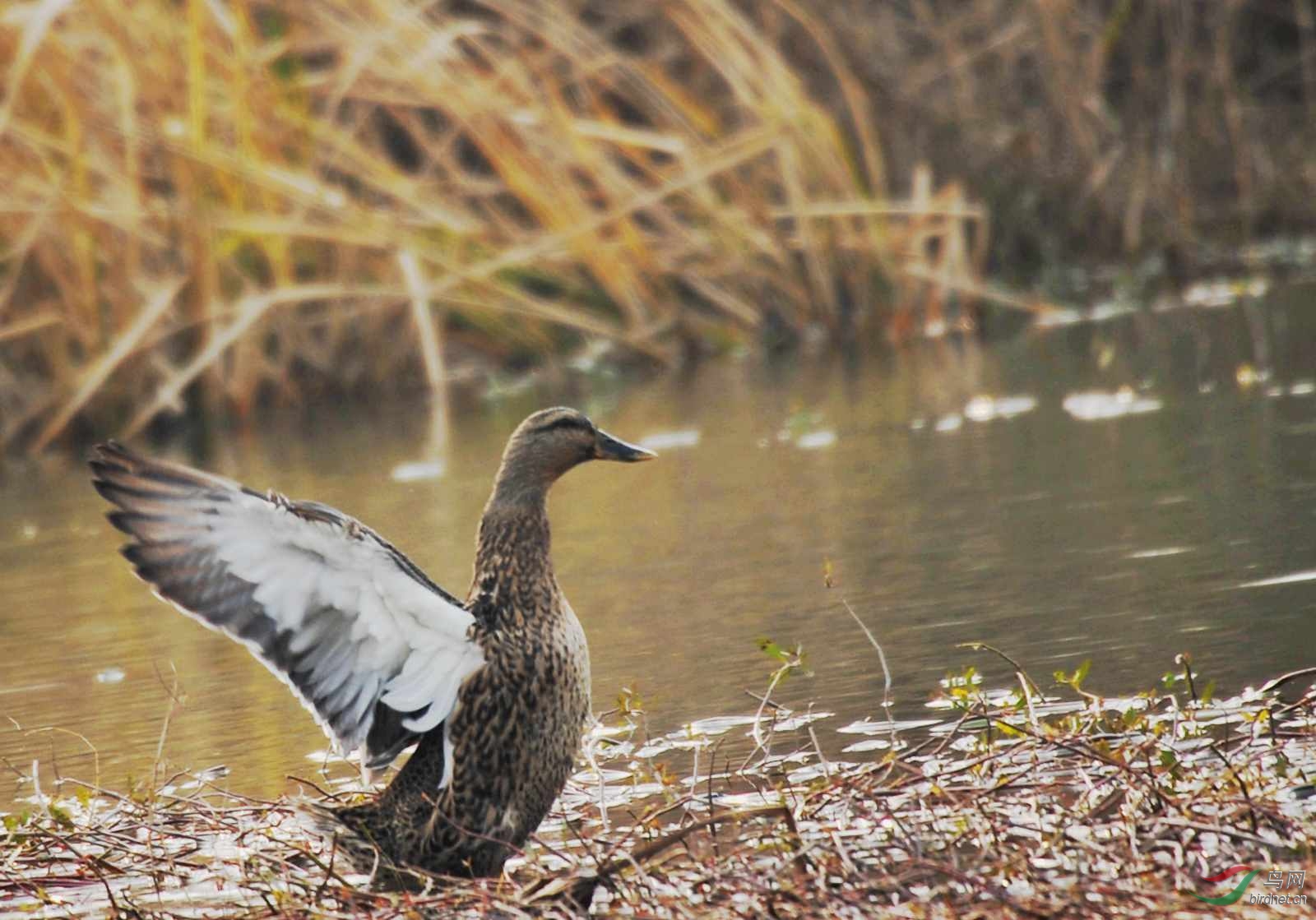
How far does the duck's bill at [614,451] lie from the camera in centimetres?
512

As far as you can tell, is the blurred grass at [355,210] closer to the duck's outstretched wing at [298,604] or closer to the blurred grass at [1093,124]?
the blurred grass at [1093,124]

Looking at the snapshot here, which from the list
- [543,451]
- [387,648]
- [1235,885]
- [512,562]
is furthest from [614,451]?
[1235,885]

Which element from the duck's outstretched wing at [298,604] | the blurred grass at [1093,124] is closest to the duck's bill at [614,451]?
the duck's outstretched wing at [298,604]

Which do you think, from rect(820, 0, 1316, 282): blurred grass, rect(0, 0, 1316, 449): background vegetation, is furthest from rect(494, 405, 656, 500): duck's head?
rect(820, 0, 1316, 282): blurred grass

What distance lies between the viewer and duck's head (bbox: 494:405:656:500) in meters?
4.95

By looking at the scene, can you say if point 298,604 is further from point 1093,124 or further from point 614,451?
point 1093,124

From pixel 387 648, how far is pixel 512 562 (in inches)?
14.2

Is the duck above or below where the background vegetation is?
below

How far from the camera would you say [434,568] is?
A: 7.84 metres

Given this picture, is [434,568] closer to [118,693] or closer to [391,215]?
[118,693]

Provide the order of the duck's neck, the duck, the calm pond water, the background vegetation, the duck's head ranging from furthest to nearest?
the background vegetation
the calm pond water
the duck's head
the duck's neck
the duck

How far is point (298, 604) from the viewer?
4578mm

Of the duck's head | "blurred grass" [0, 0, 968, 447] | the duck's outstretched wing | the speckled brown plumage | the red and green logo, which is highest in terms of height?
"blurred grass" [0, 0, 968, 447]

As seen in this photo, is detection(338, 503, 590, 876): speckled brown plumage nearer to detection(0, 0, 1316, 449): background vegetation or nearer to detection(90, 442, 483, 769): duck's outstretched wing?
detection(90, 442, 483, 769): duck's outstretched wing
